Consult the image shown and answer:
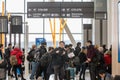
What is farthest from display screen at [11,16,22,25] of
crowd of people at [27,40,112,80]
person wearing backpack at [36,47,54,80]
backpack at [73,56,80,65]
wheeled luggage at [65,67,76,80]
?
backpack at [73,56,80,65]

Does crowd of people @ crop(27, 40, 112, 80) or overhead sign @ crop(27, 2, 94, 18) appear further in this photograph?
overhead sign @ crop(27, 2, 94, 18)

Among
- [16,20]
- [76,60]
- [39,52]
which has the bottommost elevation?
[76,60]

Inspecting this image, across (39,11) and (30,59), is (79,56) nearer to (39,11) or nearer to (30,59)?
(30,59)

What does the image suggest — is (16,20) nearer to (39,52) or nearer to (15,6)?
(39,52)

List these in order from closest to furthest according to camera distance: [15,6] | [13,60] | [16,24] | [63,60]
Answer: [63,60]
[16,24]
[13,60]
[15,6]

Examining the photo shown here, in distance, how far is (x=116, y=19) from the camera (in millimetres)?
8320

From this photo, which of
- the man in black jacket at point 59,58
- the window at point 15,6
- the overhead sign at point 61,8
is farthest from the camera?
the window at point 15,6

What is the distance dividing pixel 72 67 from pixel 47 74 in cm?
225

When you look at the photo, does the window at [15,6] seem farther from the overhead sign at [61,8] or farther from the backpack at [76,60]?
the backpack at [76,60]

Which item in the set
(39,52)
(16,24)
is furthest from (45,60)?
(16,24)

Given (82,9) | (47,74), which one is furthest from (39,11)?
(47,74)

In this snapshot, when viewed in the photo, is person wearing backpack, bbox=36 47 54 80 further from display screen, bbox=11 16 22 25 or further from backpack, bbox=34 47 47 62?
display screen, bbox=11 16 22 25

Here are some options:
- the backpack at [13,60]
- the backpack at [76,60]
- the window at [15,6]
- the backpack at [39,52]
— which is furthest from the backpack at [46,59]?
the window at [15,6]

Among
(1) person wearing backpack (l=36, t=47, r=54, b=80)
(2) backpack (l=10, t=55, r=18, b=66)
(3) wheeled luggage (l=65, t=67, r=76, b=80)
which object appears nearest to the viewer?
(1) person wearing backpack (l=36, t=47, r=54, b=80)
